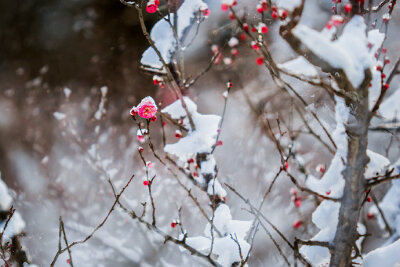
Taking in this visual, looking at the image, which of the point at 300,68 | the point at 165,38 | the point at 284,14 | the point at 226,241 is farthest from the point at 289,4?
the point at 226,241

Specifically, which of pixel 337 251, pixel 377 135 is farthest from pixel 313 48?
pixel 377 135

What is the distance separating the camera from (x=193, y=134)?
291 cm

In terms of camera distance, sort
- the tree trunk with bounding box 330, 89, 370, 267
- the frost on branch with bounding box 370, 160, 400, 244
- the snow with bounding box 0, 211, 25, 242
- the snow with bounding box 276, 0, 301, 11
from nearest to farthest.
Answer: the snow with bounding box 276, 0, 301, 11 < the tree trunk with bounding box 330, 89, 370, 267 < the snow with bounding box 0, 211, 25, 242 < the frost on branch with bounding box 370, 160, 400, 244

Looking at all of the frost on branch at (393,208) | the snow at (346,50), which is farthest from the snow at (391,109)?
the snow at (346,50)

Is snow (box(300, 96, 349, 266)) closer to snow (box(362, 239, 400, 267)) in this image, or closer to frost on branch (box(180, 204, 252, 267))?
snow (box(362, 239, 400, 267))

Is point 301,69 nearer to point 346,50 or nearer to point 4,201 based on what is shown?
point 346,50

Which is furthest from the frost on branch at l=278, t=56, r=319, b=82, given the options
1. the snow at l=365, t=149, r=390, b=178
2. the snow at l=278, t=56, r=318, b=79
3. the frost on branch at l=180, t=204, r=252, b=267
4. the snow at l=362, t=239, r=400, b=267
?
the snow at l=362, t=239, r=400, b=267

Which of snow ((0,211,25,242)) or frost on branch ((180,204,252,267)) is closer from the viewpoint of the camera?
frost on branch ((180,204,252,267))

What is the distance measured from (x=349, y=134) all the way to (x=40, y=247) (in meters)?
6.73

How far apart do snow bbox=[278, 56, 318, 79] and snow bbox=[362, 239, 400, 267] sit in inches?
69.2

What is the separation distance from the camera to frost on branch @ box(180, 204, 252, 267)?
2516 millimetres

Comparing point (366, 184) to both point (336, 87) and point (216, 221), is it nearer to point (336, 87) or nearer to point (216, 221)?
point (336, 87)

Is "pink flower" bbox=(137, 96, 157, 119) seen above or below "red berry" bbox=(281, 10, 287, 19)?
below

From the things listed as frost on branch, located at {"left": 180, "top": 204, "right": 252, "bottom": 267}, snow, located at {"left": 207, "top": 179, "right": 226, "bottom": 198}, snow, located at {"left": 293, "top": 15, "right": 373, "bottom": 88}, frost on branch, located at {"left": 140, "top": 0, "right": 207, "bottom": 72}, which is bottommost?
frost on branch, located at {"left": 180, "top": 204, "right": 252, "bottom": 267}
